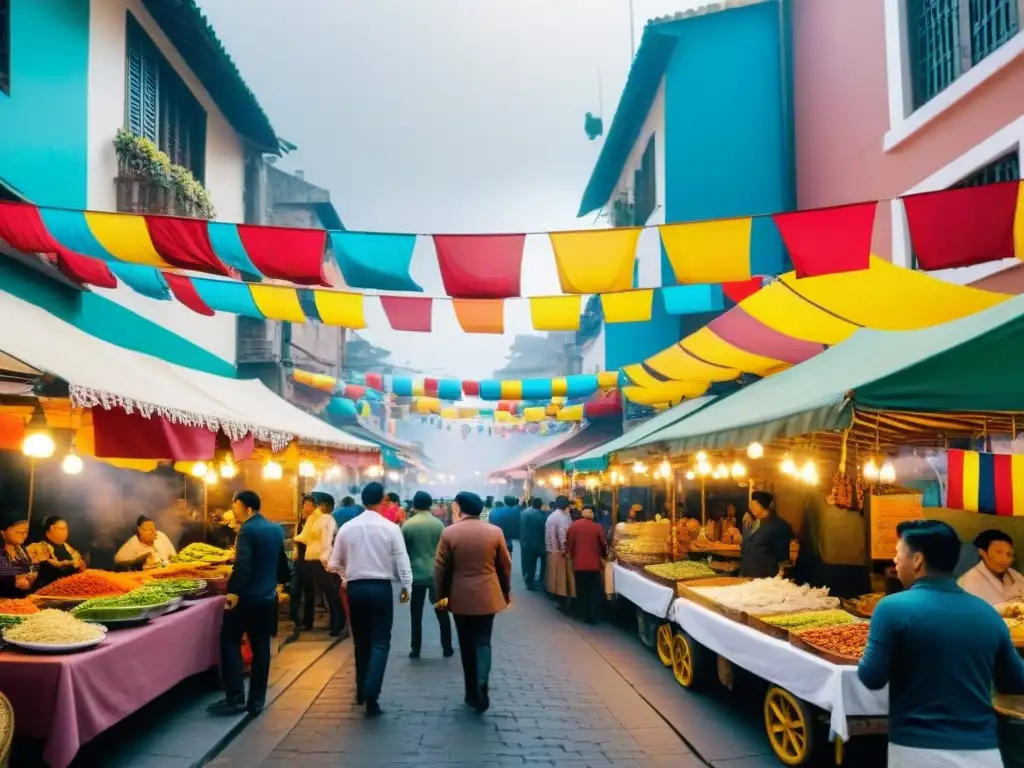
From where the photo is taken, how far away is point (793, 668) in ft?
19.8

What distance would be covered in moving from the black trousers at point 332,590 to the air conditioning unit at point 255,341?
26.3ft

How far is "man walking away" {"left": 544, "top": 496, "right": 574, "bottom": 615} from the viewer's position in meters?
14.8

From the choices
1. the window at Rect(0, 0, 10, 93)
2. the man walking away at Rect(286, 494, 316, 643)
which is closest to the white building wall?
the window at Rect(0, 0, 10, 93)

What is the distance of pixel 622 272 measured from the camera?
7.69m

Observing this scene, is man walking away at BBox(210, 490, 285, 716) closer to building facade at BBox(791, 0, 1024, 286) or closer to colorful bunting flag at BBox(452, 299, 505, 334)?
colorful bunting flag at BBox(452, 299, 505, 334)

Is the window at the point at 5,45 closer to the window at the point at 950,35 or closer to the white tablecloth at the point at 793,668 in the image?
the white tablecloth at the point at 793,668

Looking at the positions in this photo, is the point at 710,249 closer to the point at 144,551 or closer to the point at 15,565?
the point at 15,565

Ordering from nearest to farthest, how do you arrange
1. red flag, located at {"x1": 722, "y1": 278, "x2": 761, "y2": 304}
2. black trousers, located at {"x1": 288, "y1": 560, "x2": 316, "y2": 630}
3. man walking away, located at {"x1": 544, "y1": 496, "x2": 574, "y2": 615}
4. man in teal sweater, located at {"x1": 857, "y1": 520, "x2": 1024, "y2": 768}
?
man in teal sweater, located at {"x1": 857, "y1": 520, "x2": 1024, "y2": 768} → red flag, located at {"x1": 722, "y1": 278, "x2": 761, "y2": 304} → black trousers, located at {"x1": 288, "y1": 560, "x2": 316, "y2": 630} → man walking away, located at {"x1": 544, "y1": 496, "x2": 574, "y2": 615}

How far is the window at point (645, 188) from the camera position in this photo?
62.6 feet

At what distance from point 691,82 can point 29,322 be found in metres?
13.9

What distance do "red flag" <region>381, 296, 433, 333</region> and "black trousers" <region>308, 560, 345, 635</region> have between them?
4.10 metres

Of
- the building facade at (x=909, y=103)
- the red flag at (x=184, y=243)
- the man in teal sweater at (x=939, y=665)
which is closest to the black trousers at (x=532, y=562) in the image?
the building facade at (x=909, y=103)

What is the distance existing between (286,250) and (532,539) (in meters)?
12.1

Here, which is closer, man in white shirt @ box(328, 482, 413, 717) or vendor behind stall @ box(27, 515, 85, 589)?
man in white shirt @ box(328, 482, 413, 717)
